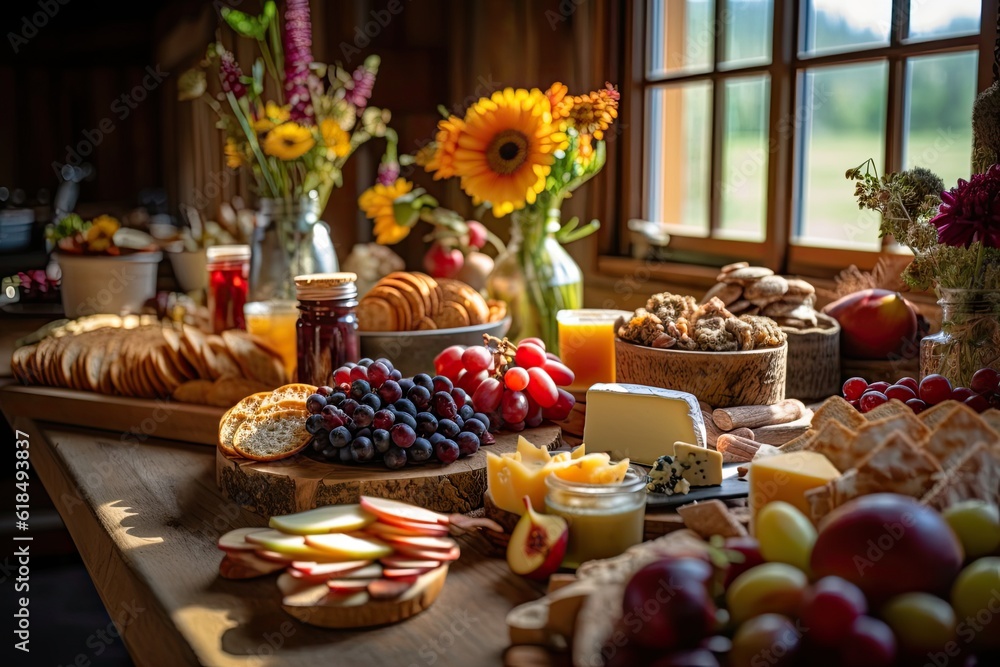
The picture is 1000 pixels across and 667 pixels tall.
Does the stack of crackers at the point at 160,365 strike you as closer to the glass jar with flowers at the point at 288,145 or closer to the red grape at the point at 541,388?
the glass jar with flowers at the point at 288,145

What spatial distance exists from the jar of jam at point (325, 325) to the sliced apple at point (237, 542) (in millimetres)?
508

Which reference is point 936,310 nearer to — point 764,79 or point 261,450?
point 764,79

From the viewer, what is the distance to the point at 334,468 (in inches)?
47.9

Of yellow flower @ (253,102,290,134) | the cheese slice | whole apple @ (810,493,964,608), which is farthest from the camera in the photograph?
yellow flower @ (253,102,290,134)

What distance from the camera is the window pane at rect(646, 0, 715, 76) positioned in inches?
87.8

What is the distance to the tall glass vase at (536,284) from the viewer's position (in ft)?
5.86

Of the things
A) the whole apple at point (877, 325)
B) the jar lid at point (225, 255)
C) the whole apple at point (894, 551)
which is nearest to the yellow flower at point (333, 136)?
the jar lid at point (225, 255)

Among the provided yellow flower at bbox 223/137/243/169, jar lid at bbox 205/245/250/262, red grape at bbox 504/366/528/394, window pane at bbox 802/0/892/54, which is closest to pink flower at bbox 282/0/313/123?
yellow flower at bbox 223/137/243/169

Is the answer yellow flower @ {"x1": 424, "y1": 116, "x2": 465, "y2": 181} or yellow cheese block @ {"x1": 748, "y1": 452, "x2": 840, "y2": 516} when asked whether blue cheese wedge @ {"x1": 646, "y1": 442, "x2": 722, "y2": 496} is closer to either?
yellow cheese block @ {"x1": 748, "y1": 452, "x2": 840, "y2": 516}

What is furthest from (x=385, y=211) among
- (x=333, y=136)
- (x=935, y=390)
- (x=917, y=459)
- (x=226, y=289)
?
(x=917, y=459)

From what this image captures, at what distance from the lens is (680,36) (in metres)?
2.31

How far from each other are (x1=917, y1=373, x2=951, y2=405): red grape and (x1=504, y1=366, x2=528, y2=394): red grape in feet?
1.75

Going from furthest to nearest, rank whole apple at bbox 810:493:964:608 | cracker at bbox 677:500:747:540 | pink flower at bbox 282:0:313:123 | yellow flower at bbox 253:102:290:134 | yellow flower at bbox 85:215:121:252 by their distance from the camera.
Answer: yellow flower at bbox 85:215:121:252, yellow flower at bbox 253:102:290:134, pink flower at bbox 282:0:313:123, cracker at bbox 677:500:747:540, whole apple at bbox 810:493:964:608

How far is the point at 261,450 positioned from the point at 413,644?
47cm
